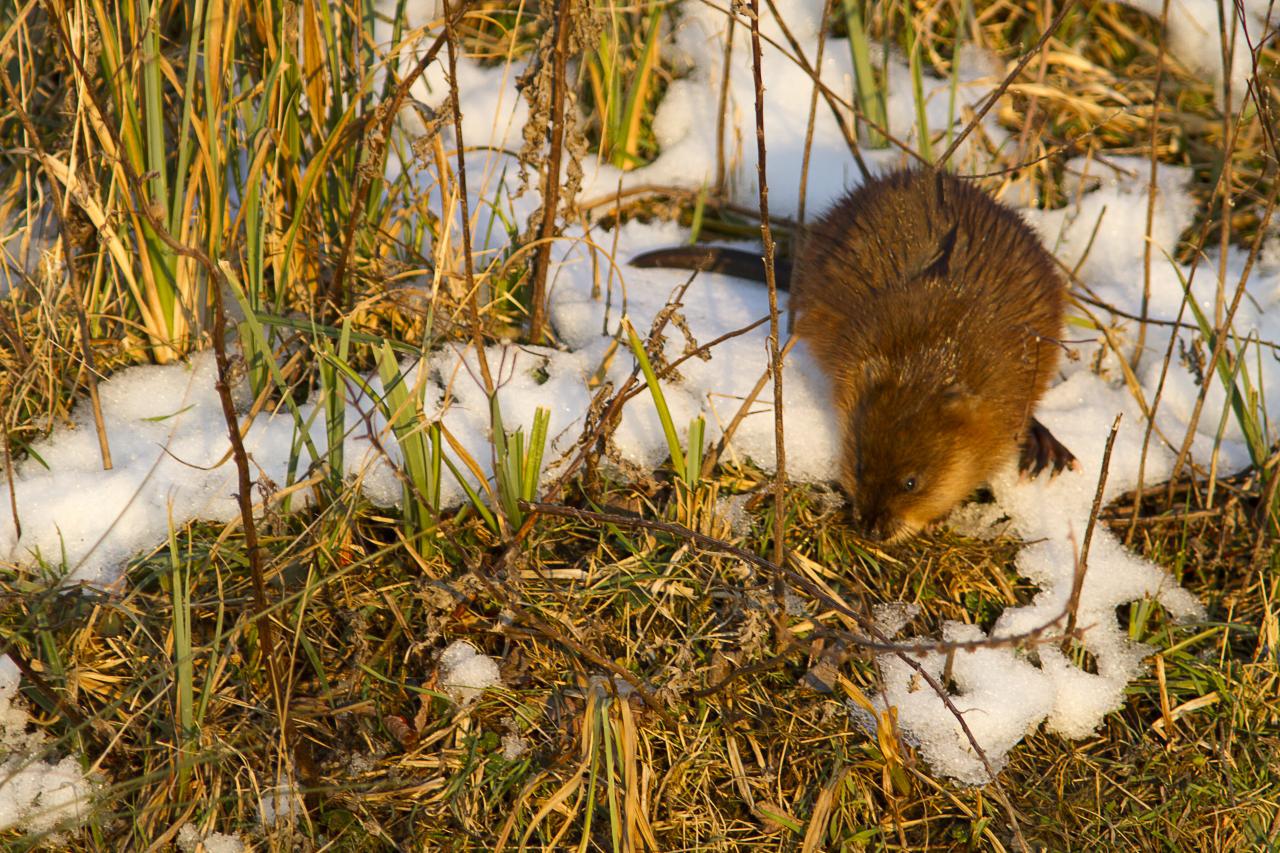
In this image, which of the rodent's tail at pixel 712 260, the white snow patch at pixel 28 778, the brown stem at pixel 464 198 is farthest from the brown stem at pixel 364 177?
the white snow patch at pixel 28 778

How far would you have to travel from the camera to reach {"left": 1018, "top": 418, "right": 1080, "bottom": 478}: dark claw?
127 inches

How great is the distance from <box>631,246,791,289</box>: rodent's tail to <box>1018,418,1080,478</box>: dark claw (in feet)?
3.08

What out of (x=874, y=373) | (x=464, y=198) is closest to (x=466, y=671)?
(x=464, y=198)

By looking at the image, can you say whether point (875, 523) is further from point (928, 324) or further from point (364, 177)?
point (364, 177)

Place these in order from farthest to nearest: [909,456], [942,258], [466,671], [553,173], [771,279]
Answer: [942,258] < [909,456] < [553,173] < [466,671] < [771,279]

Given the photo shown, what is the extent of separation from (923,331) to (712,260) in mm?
730

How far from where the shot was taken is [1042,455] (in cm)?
324

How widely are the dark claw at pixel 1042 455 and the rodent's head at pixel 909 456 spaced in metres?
0.17

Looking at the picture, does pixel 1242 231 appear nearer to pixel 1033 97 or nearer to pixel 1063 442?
pixel 1033 97

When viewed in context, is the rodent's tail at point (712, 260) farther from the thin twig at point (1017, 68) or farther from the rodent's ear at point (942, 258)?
the thin twig at point (1017, 68)

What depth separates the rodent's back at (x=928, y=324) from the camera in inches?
120

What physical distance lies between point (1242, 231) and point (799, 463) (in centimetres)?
200

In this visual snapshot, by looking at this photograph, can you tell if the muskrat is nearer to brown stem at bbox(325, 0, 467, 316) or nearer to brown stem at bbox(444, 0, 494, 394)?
brown stem at bbox(444, 0, 494, 394)

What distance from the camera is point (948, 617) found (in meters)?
2.90
